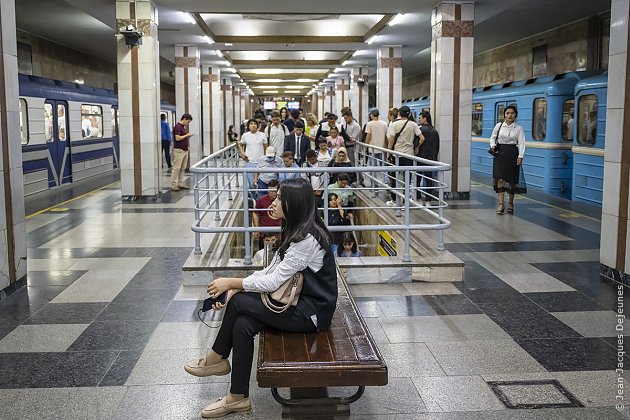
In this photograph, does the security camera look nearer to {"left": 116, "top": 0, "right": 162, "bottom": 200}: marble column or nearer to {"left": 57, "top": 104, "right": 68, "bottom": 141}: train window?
{"left": 116, "top": 0, "right": 162, "bottom": 200}: marble column

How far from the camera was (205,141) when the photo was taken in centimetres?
2806

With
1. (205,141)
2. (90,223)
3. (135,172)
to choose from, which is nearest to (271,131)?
(135,172)

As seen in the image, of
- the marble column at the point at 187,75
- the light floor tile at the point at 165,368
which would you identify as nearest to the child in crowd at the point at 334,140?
the light floor tile at the point at 165,368

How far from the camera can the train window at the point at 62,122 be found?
1574cm

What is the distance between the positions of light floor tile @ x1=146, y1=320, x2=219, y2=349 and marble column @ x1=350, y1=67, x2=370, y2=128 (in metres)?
23.2

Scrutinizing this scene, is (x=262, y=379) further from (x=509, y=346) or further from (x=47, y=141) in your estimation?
(x=47, y=141)

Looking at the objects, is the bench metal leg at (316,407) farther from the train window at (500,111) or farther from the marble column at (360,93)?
the marble column at (360,93)

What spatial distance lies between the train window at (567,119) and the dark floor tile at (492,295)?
25.4 ft

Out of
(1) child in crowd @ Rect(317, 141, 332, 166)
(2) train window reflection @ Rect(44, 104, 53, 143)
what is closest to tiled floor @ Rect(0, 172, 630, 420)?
(1) child in crowd @ Rect(317, 141, 332, 166)

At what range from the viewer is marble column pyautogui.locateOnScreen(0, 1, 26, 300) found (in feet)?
20.4

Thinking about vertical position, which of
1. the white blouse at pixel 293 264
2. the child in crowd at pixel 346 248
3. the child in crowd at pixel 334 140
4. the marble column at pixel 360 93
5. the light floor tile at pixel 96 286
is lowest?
the child in crowd at pixel 346 248

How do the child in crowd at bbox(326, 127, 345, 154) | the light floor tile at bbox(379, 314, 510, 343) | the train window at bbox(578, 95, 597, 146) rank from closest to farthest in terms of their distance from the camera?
the light floor tile at bbox(379, 314, 510, 343) → the train window at bbox(578, 95, 597, 146) → the child in crowd at bbox(326, 127, 345, 154)

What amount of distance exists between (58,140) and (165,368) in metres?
12.6

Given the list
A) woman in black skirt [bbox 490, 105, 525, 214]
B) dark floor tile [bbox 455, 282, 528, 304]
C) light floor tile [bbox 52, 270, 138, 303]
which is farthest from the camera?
woman in black skirt [bbox 490, 105, 525, 214]
